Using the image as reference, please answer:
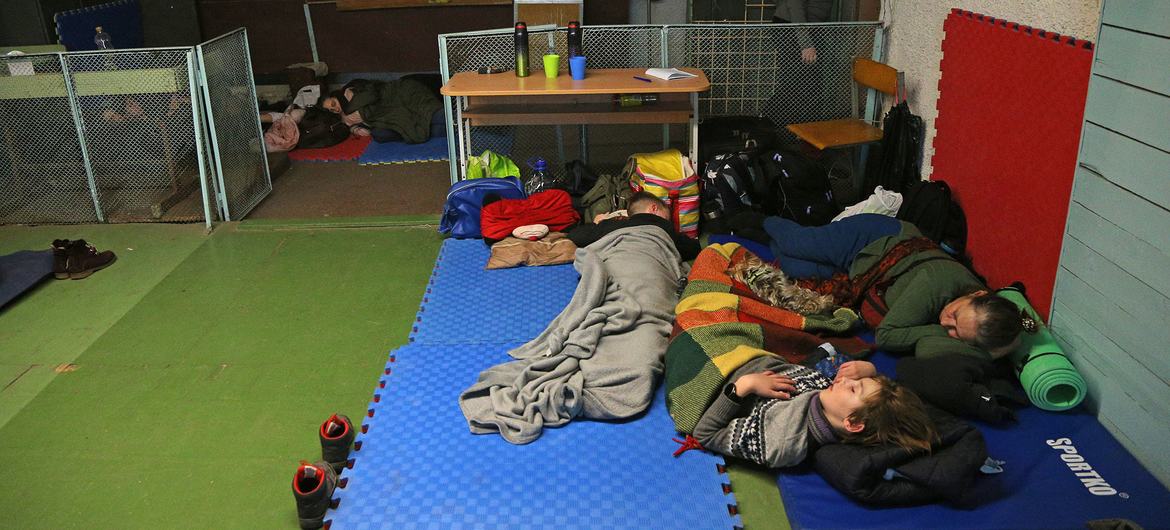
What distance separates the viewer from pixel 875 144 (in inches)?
214

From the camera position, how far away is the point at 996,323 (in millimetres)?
3182

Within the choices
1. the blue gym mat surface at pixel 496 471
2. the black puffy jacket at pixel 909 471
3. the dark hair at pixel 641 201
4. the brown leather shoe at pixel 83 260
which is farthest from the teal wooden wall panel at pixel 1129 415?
the brown leather shoe at pixel 83 260

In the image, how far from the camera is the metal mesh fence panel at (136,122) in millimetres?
5102

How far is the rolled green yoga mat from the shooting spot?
10.5 ft

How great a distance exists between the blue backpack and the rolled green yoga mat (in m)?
3.04

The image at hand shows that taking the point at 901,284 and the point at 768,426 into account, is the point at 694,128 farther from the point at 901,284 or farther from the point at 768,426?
the point at 768,426

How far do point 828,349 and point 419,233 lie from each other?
111 inches

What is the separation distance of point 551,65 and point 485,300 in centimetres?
174

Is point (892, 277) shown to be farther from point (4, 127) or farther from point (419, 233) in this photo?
point (4, 127)

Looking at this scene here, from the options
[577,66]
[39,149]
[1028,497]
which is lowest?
[1028,497]

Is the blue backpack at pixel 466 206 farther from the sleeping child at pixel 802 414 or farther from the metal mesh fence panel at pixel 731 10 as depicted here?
the metal mesh fence panel at pixel 731 10

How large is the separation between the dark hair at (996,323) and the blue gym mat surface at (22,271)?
Answer: 15.2 feet

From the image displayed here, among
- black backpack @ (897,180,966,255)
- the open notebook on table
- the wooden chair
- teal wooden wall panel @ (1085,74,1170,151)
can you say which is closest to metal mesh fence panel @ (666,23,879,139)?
the wooden chair

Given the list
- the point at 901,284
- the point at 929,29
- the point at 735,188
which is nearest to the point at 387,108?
the point at 735,188
